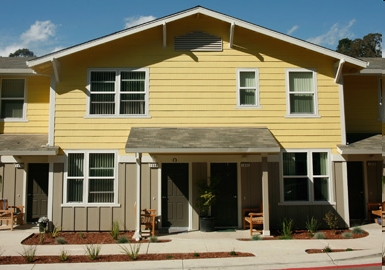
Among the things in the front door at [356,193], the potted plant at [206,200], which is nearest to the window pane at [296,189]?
the front door at [356,193]

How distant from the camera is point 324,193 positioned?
1358cm

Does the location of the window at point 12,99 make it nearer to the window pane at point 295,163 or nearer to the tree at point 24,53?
the window pane at point 295,163

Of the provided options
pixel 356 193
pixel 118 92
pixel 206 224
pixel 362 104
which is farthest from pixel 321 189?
pixel 118 92

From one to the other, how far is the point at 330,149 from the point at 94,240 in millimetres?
8706

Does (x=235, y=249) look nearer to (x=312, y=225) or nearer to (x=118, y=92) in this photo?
(x=312, y=225)

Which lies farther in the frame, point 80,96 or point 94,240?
point 80,96

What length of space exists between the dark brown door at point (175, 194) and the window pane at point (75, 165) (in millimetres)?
2875

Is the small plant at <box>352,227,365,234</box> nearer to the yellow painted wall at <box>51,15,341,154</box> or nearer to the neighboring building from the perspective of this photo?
the neighboring building

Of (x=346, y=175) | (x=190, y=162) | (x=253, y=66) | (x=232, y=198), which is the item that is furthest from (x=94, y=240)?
(x=346, y=175)

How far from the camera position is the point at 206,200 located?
12.6 metres

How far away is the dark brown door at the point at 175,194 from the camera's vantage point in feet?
43.5

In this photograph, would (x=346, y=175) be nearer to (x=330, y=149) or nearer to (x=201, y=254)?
(x=330, y=149)

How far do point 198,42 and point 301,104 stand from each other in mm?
4411

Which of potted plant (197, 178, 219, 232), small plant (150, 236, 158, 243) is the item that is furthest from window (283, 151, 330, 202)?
small plant (150, 236, 158, 243)
